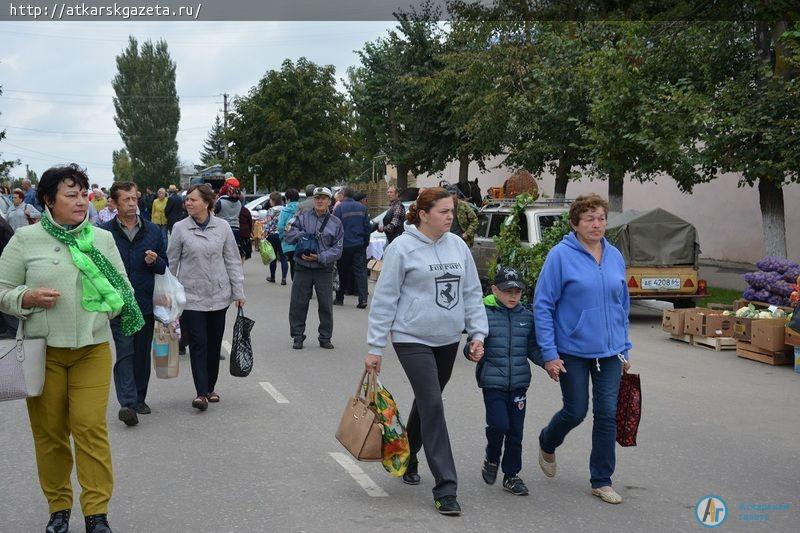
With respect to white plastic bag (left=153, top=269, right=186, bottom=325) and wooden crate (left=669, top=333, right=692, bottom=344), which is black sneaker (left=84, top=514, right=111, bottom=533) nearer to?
white plastic bag (left=153, top=269, right=186, bottom=325)

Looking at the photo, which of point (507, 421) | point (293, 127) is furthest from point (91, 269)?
point (293, 127)

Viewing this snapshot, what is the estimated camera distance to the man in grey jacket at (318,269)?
12.1 metres

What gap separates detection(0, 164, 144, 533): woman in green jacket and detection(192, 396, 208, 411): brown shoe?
3.14 meters

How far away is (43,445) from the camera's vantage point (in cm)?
520

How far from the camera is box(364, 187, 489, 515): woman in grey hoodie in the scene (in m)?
5.71

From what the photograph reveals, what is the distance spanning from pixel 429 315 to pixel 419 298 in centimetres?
11

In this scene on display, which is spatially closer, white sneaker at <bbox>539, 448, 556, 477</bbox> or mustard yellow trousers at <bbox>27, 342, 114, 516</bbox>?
mustard yellow trousers at <bbox>27, 342, 114, 516</bbox>

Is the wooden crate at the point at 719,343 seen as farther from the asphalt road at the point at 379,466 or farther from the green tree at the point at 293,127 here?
the green tree at the point at 293,127

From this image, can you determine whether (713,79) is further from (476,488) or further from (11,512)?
(11,512)

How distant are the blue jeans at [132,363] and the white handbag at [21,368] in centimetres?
240

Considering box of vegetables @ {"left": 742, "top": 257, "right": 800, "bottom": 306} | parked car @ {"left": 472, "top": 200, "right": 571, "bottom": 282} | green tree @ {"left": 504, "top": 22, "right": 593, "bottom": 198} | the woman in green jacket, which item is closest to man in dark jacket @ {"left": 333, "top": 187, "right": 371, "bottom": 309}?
parked car @ {"left": 472, "top": 200, "right": 571, "bottom": 282}

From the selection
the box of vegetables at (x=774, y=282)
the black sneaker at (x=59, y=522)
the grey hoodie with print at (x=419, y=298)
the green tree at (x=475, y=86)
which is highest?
the green tree at (x=475, y=86)

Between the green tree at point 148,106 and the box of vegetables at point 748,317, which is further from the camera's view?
the green tree at point 148,106

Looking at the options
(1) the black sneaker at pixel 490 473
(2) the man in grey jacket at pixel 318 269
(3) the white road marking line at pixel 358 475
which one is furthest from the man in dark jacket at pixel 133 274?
(2) the man in grey jacket at pixel 318 269
